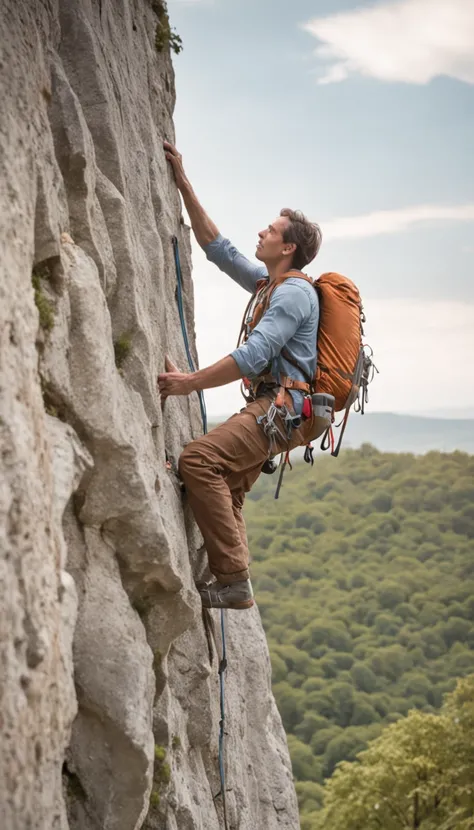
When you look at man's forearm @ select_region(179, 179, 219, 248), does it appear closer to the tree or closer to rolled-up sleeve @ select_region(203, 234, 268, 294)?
rolled-up sleeve @ select_region(203, 234, 268, 294)

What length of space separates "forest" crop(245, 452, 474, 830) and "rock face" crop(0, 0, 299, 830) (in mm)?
34018

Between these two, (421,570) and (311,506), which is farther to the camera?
(311,506)

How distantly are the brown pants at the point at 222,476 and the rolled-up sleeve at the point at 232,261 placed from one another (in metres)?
2.23

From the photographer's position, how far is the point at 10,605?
429cm

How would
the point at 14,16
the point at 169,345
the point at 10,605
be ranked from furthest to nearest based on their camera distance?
1. the point at 169,345
2. the point at 14,16
3. the point at 10,605

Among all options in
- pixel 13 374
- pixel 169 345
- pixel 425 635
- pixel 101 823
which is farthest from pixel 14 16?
pixel 425 635

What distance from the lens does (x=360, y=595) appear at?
88.9 meters

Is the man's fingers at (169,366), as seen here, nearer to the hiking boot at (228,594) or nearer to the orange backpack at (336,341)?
the orange backpack at (336,341)

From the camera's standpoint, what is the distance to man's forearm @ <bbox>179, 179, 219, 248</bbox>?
10.1 meters

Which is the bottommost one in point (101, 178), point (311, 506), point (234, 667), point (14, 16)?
point (311, 506)

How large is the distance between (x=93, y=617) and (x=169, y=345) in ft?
12.5

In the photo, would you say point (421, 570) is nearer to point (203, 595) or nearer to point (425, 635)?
point (425, 635)

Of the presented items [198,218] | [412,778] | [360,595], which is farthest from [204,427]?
[360,595]

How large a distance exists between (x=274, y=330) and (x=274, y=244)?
3.73 ft
